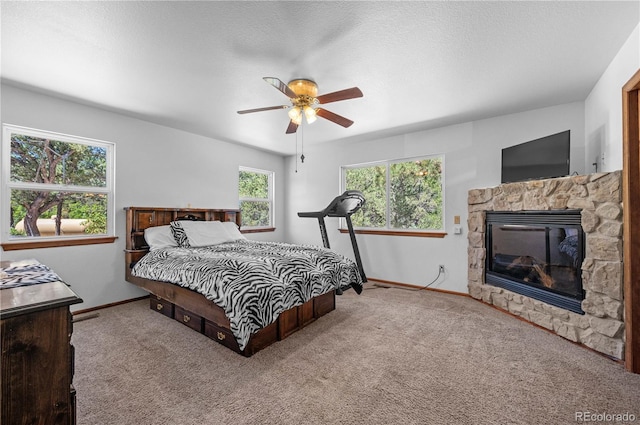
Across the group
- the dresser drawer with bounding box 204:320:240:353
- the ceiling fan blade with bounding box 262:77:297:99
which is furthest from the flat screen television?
the dresser drawer with bounding box 204:320:240:353

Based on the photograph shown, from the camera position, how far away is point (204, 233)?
3.67 m

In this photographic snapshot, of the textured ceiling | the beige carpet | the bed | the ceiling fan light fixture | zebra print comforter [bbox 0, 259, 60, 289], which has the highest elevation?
the textured ceiling

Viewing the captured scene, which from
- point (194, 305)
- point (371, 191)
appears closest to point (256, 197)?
point (371, 191)

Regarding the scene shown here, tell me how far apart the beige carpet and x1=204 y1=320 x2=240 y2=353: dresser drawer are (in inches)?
2.5

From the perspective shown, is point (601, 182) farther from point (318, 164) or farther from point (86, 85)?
point (86, 85)

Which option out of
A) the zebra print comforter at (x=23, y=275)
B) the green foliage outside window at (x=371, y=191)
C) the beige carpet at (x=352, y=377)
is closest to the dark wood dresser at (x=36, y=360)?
the zebra print comforter at (x=23, y=275)

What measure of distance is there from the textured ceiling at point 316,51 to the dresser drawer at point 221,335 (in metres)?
2.26

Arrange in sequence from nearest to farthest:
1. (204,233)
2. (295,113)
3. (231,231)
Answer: (295,113) → (204,233) → (231,231)

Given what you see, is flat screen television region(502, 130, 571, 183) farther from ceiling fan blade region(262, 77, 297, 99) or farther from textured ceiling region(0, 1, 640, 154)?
ceiling fan blade region(262, 77, 297, 99)

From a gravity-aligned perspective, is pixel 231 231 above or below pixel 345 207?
below

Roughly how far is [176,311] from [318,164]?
345cm

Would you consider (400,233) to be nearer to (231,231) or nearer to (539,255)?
(539,255)

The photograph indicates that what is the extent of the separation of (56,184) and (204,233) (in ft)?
5.40

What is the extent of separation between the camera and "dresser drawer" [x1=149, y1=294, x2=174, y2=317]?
2962 mm
